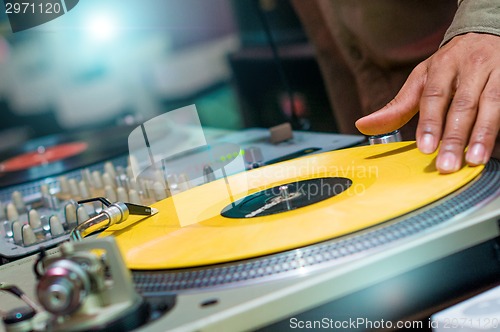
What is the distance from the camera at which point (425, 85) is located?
117cm

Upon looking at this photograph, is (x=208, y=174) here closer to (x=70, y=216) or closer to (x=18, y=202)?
(x=70, y=216)

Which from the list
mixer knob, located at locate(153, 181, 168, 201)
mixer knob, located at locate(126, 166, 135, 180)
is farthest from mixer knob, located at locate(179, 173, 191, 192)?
mixer knob, located at locate(126, 166, 135, 180)

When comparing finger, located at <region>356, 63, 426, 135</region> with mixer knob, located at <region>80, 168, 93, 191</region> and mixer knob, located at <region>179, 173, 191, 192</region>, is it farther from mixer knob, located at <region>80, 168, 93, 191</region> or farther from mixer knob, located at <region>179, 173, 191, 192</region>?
mixer knob, located at <region>80, 168, 93, 191</region>

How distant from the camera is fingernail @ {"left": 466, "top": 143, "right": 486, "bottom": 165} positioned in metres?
0.97

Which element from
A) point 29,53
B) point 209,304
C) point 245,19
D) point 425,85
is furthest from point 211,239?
point 245,19

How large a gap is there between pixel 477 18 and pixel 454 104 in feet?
0.66

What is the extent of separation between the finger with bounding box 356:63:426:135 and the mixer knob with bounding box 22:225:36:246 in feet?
1.76

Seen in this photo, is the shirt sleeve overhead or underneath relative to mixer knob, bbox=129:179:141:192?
overhead

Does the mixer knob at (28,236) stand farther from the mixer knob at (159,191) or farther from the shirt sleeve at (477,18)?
the shirt sleeve at (477,18)

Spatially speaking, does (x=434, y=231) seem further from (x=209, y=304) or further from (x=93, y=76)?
(x=93, y=76)

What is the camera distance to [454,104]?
110cm

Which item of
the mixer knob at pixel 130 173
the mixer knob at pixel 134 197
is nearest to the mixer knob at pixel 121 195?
the mixer knob at pixel 134 197

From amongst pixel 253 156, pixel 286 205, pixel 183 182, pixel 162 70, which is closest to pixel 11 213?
pixel 183 182

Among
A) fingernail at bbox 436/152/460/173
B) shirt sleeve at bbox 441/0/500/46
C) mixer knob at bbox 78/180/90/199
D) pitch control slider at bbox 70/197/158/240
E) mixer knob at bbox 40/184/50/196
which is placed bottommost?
mixer knob at bbox 78/180/90/199
